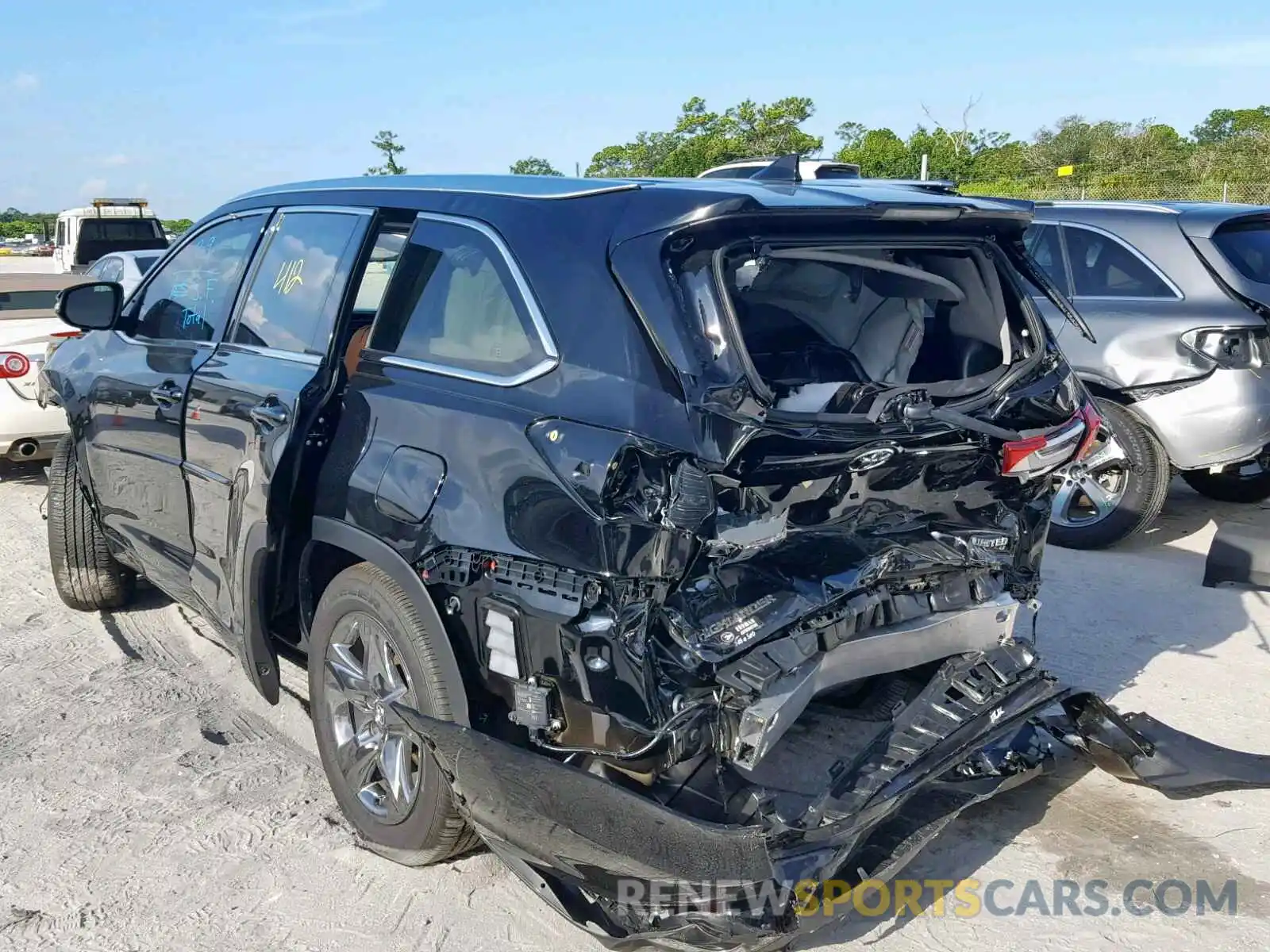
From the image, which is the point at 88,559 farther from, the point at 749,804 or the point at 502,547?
the point at 749,804

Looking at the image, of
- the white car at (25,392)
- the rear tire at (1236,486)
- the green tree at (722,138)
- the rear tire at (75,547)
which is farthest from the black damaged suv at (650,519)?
the green tree at (722,138)

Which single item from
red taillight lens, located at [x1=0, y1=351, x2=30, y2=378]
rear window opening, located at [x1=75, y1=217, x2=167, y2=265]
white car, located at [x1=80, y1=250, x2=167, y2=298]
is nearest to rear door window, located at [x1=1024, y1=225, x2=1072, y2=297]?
red taillight lens, located at [x1=0, y1=351, x2=30, y2=378]

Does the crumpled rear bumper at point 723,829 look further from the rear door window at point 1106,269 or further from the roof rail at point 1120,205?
the roof rail at point 1120,205

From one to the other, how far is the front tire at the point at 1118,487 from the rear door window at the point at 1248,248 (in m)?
0.99

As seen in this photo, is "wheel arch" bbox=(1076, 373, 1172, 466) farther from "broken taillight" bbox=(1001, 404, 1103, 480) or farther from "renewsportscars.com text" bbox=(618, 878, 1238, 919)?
"renewsportscars.com text" bbox=(618, 878, 1238, 919)

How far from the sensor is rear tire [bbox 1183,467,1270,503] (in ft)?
23.6

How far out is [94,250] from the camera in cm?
1958

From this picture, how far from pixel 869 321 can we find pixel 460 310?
120cm

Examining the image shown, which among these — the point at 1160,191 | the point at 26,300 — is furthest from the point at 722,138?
the point at 26,300

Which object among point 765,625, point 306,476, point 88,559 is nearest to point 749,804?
point 765,625

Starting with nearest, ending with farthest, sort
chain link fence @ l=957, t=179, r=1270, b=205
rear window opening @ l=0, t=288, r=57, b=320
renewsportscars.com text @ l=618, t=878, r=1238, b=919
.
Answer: renewsportscars.com text @ l=618, t=878, r=1238, b=919
rear window opening @ l=0, t=288, r=57, b=320
chain link fence @ l=957, t=179, r=1270, b=205

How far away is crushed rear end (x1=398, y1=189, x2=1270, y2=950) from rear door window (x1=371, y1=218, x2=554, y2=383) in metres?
0.31

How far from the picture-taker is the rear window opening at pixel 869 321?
9.55 ft

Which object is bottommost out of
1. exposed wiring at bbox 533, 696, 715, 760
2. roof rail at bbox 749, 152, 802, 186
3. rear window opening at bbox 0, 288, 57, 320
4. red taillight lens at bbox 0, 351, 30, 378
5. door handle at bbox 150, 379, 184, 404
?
exposed wiring at bbox 533, 696, 715, 760
